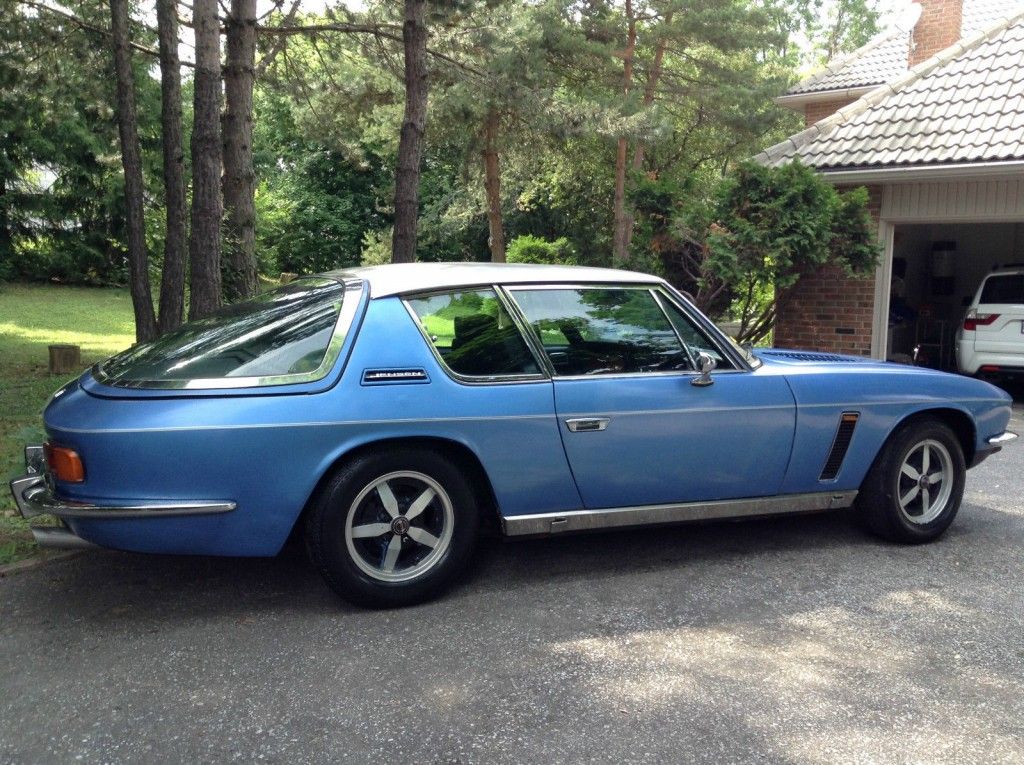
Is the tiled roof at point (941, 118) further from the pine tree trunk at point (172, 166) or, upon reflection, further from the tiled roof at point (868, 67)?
the pine tree trunk at point (172, 166)

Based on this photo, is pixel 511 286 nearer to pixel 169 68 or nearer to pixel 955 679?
pixel 955 679

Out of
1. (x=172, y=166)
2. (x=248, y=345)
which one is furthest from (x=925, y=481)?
(x=172, y=166)

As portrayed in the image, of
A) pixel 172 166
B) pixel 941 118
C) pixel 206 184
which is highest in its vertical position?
pixel 941 118

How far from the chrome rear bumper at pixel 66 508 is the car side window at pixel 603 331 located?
160cm

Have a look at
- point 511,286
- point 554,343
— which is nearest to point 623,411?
point 554,343

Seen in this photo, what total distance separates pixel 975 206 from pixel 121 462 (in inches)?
440

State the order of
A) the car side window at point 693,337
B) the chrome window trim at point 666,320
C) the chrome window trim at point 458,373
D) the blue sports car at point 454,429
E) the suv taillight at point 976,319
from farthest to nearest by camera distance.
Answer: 1. the suv taillight at point 976,319
2. the car side window at point 693,337
3. the chrome window trim at point 666,320
4. the chrome window trim at point 458,373
5. the blue sports car at point 454,429

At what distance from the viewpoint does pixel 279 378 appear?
394cm

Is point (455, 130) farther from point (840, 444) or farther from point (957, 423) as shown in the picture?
point (840, 444)

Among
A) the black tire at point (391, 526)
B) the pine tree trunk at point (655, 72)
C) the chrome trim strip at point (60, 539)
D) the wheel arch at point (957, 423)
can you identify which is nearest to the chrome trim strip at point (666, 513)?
the black tire at point (391, 526)

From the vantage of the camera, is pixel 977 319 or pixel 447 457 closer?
pixel 447 457

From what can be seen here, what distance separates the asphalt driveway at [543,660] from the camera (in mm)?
3086

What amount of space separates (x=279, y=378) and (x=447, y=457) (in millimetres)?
787

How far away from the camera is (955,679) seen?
3574mm
